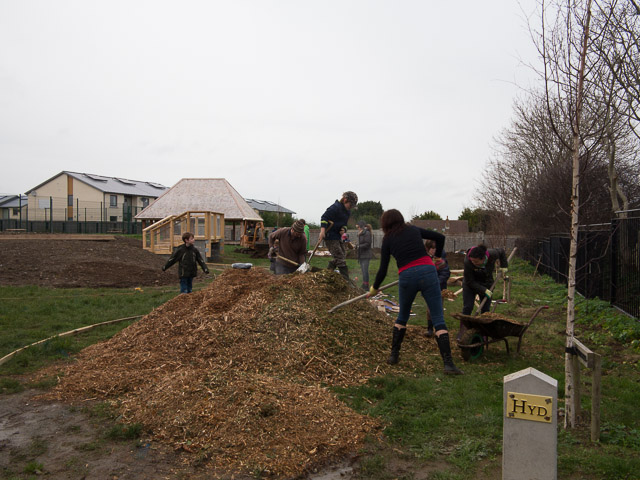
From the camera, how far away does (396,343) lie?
5.58 m

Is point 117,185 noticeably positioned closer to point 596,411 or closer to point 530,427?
point 596,411

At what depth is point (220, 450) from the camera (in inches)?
137

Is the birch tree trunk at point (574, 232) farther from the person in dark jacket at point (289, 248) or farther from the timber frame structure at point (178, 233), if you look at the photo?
the timber frame structure at point (178, 233)

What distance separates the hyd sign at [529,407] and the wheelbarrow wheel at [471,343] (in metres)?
3.21

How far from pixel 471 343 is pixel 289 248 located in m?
3.78

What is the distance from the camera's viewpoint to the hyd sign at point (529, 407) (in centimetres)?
260

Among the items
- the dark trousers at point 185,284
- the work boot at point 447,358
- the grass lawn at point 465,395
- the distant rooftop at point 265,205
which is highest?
the distant rooftop at point 265,205

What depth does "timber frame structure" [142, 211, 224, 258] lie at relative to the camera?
2052 centimetres

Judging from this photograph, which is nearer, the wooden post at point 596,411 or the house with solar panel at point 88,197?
the wooden post at point 596,411

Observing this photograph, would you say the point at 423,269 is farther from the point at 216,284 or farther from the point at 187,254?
the point at 187,254

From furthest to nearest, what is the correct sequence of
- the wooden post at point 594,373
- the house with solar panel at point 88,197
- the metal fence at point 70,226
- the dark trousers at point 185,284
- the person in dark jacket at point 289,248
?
the house with solar panel at point 88,197 < the metal fence at point 70,226 < the dark trousers at point 185,284 < the person in dark jacket at point 289,248 < the wooden post at point 594,373

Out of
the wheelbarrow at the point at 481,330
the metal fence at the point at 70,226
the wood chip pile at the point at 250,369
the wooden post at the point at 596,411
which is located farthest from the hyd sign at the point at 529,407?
the metal fence at the point at 70,226

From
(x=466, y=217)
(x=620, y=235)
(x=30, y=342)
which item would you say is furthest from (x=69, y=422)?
(x=466, y=217)

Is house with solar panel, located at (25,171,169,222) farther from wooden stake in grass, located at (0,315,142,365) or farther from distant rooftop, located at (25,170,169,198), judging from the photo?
wooden stake in grass, located at (0,315,142,365)
